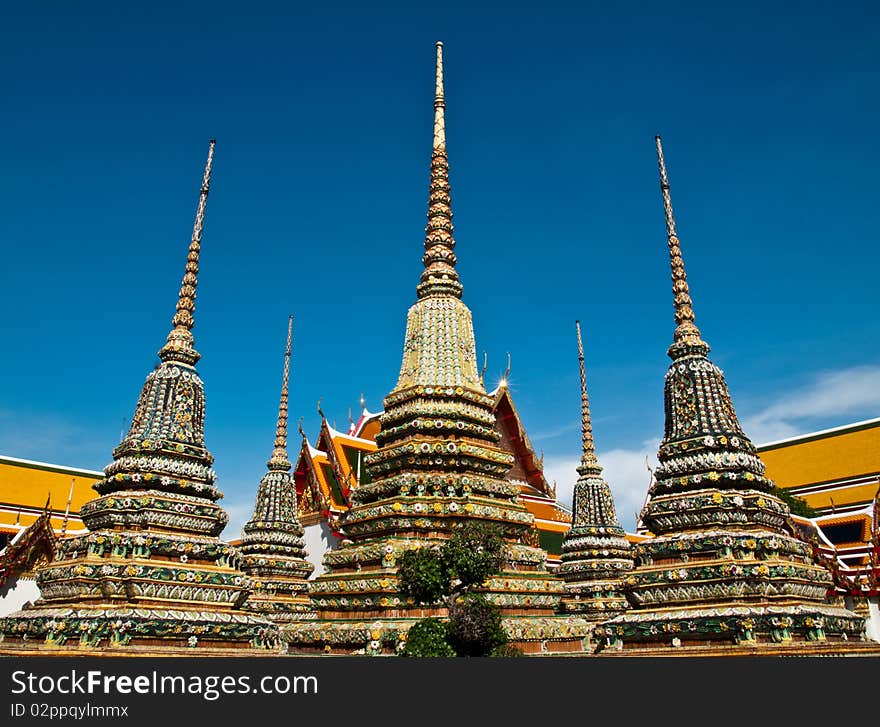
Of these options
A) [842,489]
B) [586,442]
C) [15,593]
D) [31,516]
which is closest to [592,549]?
[586,442]

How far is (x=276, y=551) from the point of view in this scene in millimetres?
17000

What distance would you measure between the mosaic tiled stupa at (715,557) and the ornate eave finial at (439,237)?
4578mm

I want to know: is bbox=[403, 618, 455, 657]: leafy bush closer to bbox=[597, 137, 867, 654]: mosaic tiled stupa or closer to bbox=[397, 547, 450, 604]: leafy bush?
bbox=[397, 547, 450, 604]: leafy bush

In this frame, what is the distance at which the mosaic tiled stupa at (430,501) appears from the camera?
945cm

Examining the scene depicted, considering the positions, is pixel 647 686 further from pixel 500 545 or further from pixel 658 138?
pixel 658 138

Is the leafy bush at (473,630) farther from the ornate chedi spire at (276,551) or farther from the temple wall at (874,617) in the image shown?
the temple wall at (874,617)

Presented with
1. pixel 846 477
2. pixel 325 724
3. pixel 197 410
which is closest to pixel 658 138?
pixel 197 410

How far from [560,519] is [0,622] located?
18.9 meters

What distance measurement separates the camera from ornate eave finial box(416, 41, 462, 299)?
13.2 meters

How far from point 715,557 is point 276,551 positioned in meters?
11.1

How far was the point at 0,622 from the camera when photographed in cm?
995

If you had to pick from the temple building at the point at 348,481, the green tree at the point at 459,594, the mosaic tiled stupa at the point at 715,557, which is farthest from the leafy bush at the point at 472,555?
the temple building at the point at 348,481

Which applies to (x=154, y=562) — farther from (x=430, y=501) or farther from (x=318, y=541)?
(x=318, y=541)

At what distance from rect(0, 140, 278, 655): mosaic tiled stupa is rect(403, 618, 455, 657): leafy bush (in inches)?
155
